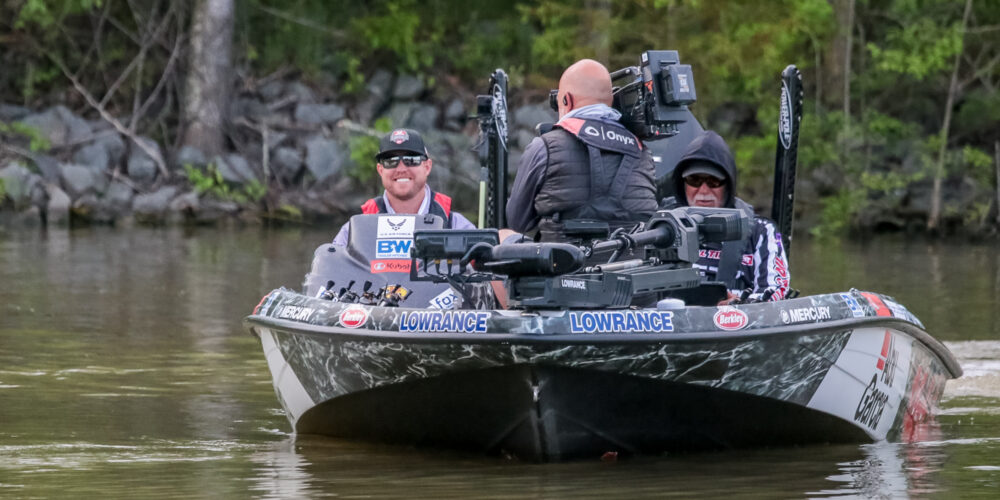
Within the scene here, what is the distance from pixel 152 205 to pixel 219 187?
1.22m

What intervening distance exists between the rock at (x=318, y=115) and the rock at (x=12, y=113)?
4.60 meters

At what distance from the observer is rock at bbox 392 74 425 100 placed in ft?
113

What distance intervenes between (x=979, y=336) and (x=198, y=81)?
20.3 metres

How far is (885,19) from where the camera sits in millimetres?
33969

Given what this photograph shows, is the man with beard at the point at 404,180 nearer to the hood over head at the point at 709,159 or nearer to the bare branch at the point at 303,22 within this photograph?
the hood over head at the point at 709,159

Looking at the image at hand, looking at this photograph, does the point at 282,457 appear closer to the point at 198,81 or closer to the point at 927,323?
the point at 927,323

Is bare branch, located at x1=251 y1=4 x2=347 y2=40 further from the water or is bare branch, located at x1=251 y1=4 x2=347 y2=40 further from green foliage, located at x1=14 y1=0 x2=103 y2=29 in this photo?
the water

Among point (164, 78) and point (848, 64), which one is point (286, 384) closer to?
point (848, 64)

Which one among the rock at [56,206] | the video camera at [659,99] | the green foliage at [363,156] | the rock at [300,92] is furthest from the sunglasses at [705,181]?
the rock at [300,92]

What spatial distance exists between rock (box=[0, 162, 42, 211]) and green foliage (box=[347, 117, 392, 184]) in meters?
5.13

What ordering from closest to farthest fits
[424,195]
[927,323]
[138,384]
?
[424,195]
[138,384]
[927,323]

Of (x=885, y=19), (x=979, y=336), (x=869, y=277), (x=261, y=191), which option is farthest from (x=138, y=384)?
(x=885, y=19)

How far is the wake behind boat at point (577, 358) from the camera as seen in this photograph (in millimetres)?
8016

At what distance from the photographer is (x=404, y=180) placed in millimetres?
9758
